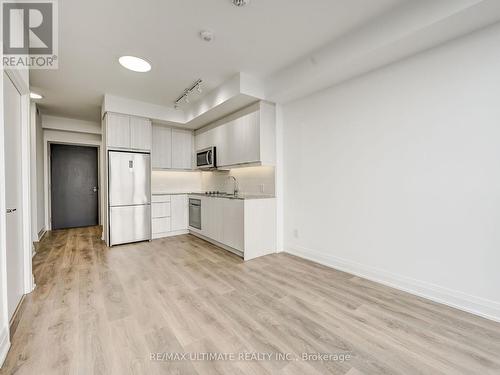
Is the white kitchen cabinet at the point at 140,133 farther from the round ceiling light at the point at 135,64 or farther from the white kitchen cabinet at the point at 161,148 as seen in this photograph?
the round ceiling light at the point at 135,64

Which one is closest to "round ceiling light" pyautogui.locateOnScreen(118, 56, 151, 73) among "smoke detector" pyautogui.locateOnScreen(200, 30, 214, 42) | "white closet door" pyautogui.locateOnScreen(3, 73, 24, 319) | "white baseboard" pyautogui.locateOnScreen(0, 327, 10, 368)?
→ "smoke detector" pyautogui.locateOnScreen(200, 30, 214, 42)

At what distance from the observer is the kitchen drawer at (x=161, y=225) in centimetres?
469

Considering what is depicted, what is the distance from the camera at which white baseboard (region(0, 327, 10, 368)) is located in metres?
1.44

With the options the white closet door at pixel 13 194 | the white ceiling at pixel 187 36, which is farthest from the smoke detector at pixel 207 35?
the white closet door at pixel 13 194

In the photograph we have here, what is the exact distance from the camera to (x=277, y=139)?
148 inches

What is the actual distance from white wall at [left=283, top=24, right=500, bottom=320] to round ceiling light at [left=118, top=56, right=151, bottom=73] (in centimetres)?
242

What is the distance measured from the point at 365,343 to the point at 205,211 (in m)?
3.30

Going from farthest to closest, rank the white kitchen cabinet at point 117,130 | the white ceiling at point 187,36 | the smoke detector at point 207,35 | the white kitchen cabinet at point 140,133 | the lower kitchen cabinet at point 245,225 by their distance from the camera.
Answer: the white kitchen cabinet at point 140,133
the white kitchen cabinet at point 117,130
the lower kitchen cabinet at point 245,225
the smoke detector at point 207,35
the white ceiling at point 187,36

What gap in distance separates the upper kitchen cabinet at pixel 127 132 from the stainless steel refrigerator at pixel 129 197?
17 centimetres

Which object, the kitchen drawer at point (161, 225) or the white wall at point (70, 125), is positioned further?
the white wall at point (70, 125)

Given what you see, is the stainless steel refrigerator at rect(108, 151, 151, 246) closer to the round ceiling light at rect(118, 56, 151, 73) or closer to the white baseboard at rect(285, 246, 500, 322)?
the round ceiling light at rect(118, 56, 151, 73)

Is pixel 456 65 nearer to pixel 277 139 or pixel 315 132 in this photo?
pixel 315 132

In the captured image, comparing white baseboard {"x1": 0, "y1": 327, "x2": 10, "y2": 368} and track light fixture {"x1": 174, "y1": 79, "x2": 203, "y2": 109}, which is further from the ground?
track light fixture {"x1": 174, "y1": 79, "x2": 203, "y2": 109}

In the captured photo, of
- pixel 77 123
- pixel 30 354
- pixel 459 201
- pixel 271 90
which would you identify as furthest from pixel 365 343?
pixel 77 123
